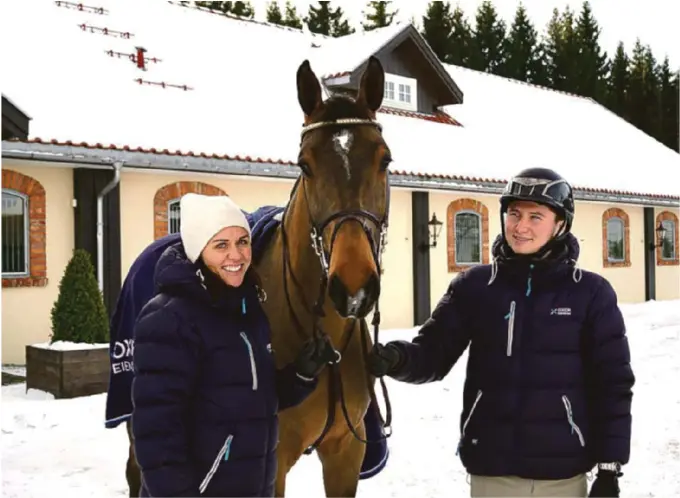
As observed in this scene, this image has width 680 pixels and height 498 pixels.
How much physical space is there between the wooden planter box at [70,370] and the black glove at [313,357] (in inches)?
219

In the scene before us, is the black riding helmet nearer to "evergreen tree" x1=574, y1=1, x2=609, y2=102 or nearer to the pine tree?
"evergreen tree" x1=574, y1=1, x2=609, y2=102

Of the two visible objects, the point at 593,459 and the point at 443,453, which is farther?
the point at 443,453

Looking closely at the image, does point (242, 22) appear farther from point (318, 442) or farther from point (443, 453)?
point (318, 442)

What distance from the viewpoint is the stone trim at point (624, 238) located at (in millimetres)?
17453

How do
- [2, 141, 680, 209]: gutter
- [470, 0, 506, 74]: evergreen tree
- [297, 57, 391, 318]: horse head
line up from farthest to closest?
[470, 0, 506, 74]: evergreen tree → [2, 141, 680, 209]: gutter → [297, 57, 391, 318]: horse head

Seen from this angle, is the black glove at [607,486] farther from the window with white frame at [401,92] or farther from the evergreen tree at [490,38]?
the evergreen tree at [490,38]

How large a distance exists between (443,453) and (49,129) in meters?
6.79

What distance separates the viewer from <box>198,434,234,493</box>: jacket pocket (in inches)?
85.9

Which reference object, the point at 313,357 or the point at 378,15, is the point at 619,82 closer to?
the point at 378,15

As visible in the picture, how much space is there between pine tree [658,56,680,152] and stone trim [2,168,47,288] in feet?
109

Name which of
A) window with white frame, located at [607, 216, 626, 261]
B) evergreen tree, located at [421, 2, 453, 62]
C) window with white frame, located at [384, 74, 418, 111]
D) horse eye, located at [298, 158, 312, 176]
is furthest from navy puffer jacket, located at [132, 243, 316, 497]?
evergreen tree, located at [421, 2, 453, 62]

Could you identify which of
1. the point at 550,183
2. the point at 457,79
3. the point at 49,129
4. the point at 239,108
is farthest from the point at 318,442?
the point at 457,79

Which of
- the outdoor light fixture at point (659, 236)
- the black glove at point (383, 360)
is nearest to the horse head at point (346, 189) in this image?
the black glove at point (383, 360)

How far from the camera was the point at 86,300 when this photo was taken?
7.66m
